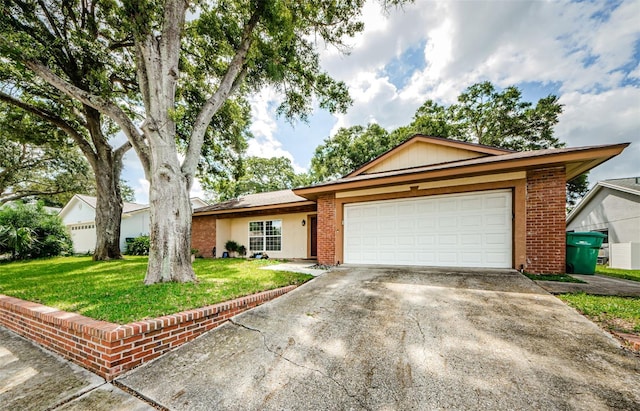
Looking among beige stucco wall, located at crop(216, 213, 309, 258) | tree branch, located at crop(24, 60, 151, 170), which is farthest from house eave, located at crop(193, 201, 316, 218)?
tree branch, located at crop(24, 60, 151, 170)

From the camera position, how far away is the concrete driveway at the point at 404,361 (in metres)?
2.07

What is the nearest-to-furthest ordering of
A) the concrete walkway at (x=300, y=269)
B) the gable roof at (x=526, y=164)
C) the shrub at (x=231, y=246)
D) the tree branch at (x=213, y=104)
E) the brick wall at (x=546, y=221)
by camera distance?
the gable roof at (x=526, y=164) < the brick wall at (x=546, y=221) < the tree branch at (x=213, y=104) < the concrete walkway at (x=300, y=269) < the shrub at (x=231, y=246)

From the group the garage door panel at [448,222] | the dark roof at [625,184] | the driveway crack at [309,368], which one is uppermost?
the dark roof at [625,184]

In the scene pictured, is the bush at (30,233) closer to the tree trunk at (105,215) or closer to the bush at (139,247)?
the bush at (139,247)

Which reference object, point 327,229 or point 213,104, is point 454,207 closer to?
point 327,229

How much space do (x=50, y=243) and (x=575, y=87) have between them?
27.4 metres

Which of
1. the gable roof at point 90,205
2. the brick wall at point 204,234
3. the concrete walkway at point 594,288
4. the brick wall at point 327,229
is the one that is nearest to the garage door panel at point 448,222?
the concrete walkway at point 594,288

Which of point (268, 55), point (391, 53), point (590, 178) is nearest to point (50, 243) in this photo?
point (268, 55)

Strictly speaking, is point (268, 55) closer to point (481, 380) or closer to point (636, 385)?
point (481, 380)

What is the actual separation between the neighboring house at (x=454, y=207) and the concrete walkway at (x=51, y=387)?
5975 mm

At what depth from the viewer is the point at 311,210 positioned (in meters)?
10.8

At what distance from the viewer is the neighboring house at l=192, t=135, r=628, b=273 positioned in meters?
5.54

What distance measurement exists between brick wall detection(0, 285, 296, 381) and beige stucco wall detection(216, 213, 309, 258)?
23.6 feet

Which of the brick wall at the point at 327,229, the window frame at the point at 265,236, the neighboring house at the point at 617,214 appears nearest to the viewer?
the brick wall at the point at 327,229
